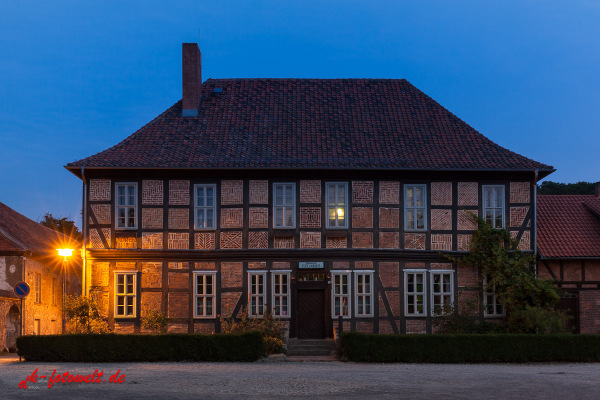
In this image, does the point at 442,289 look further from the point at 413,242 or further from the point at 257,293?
the point at 257,293

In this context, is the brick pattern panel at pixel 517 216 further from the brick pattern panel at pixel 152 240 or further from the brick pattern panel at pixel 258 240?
the brick pattern panel at pixel 152 240

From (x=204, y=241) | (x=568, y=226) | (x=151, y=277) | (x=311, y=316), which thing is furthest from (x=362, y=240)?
(x=568, y=226)

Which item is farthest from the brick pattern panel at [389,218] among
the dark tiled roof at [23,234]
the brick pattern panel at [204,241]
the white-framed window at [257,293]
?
the dark tiled roof at [23,234]

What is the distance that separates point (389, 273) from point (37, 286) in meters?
16.2

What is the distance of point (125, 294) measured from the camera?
30484mm

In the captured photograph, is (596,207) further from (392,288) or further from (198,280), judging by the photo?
(198,280)

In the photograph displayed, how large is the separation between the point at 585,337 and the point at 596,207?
1063 centimetres

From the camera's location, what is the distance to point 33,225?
42375mm

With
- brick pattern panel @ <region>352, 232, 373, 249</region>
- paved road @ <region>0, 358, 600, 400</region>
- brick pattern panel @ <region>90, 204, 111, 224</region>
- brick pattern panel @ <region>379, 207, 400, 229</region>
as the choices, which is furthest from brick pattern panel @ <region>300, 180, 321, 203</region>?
paved road @ <region>0, 358, 600, 400</region>

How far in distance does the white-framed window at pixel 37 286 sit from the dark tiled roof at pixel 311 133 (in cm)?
773

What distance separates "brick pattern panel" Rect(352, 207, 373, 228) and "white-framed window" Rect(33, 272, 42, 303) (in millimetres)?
14908

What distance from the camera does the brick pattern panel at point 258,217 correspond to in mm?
30766

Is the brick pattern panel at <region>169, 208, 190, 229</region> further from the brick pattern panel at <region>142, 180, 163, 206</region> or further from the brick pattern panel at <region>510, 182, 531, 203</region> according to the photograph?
the brick pattern panel at <region>510, 182, 531, 203</region>

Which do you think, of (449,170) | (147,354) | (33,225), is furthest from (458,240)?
(33,225)
